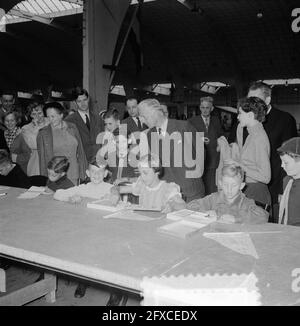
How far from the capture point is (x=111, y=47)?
23.2 ft

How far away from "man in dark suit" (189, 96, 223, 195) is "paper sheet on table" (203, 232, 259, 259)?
8.64 feet

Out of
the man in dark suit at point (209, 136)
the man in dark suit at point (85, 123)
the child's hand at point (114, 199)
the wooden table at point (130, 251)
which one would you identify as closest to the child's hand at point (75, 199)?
the child's hand at point (114, 199)

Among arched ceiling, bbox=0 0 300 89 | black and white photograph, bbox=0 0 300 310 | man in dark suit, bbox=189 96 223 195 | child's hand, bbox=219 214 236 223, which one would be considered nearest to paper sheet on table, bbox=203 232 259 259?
black and white photograph, bbox=0 0 300 310

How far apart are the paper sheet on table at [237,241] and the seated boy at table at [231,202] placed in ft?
1.06

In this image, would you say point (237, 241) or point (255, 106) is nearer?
point (237, 241)

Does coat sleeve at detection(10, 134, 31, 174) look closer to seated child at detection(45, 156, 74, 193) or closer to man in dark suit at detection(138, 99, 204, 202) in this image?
seated child at detection(45, 156, 74, 193)

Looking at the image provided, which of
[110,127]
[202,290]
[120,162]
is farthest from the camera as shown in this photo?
[110,127]

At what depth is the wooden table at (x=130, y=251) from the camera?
1.49 meters

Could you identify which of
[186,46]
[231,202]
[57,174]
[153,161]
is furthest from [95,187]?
[186,46]

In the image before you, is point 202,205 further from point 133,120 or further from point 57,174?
point 133,120

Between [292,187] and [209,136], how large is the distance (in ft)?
7.40

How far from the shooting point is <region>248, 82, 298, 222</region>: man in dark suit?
3.17 meters

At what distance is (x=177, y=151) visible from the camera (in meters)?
3.18
